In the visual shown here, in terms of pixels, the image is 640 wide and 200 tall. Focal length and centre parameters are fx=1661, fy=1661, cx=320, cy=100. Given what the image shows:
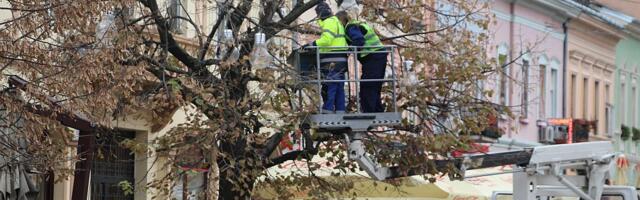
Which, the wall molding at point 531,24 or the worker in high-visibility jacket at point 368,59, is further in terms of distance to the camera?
the wall molding at point 531,24

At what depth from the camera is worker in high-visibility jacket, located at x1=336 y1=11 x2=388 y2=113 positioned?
1616cm

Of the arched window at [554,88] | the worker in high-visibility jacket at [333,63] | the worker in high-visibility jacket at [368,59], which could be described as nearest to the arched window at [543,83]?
the arched window at [554,88]

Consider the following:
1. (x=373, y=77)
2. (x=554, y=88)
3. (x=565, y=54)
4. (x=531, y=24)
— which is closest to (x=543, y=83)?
(x=554, y=88)

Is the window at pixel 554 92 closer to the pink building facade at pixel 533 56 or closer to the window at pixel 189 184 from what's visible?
the pink building facade at pixel 533 56

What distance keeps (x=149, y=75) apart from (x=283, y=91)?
1682mm

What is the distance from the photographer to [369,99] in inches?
641

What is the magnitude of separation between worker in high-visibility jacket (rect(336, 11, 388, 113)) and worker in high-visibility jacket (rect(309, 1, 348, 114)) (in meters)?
0.15

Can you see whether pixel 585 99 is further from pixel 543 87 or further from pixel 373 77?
pixel 373 77

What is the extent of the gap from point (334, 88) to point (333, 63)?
24cm

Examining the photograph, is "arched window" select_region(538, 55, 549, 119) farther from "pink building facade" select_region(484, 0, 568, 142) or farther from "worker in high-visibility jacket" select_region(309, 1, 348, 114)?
"worker in high-visibility jacket" select_region(309, 1, 348, 114)

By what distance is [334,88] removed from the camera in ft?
52.5

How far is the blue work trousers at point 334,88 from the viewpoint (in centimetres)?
1600

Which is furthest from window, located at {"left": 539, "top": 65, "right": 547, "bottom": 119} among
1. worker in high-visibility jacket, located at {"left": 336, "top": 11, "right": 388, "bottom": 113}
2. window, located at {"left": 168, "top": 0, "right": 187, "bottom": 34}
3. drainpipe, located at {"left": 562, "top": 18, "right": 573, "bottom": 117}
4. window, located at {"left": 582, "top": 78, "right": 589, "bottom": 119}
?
worker in high-visibility jacket, located at {"left": 336, "top": 11, "right": 388, "bottom": 113}

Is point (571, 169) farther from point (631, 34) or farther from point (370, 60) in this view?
point (631, 34)
